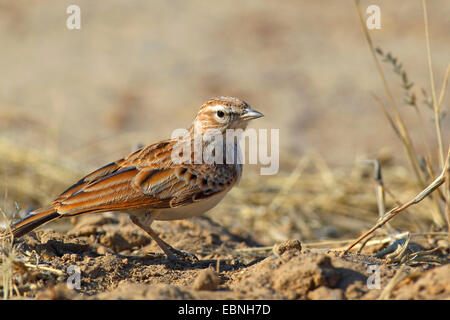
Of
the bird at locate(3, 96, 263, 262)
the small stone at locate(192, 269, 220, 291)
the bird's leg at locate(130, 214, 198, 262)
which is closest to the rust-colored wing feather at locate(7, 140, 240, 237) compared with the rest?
the bird at locate(3, 96, 263, 262)

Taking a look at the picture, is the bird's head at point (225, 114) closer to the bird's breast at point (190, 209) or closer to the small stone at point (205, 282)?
the bird's breast at point (190, 209)

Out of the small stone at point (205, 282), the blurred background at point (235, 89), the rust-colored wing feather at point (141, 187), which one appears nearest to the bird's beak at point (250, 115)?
the rust-colored wing feather at point (141, 187)

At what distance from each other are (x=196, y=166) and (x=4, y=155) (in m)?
4.87

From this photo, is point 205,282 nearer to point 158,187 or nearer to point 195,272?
point 195,272

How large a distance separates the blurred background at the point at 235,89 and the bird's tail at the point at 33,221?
3.45m

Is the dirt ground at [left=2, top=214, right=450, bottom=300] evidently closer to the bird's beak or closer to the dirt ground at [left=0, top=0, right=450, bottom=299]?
the dirt ground at [left=0, top=0, right=450, bottom=299]

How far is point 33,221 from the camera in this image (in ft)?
16.4

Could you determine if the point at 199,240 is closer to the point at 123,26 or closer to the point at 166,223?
the point at 166,223

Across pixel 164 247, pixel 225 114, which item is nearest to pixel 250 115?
pixel 225 114

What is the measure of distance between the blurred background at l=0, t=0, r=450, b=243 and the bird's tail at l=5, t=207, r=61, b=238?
3452mm

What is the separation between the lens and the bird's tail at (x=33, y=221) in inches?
193

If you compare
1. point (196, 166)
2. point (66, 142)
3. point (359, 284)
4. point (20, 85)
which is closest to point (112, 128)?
point (66, 142)

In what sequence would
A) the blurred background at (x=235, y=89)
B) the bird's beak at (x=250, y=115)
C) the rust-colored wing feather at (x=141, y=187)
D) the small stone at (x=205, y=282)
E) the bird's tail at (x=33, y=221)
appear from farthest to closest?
the blurred background at (x=235, y=89)
the bird's beak at (x=250, y=115)
the rust-colored wing feather at (x=141, y=187)
the bird's tail at (x=33, y=221)
the small stone at (x=205, y=282)

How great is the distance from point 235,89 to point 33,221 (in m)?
8.38
